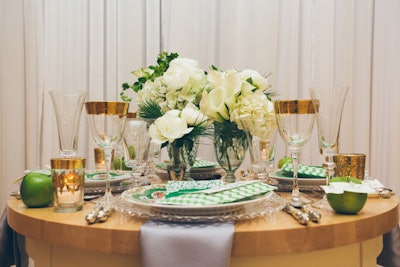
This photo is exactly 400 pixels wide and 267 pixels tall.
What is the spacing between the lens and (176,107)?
4.07ft

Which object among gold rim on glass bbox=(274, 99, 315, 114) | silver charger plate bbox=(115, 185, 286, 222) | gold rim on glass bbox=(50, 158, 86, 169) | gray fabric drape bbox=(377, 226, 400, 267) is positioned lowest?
gray fabric drape bbox=(377, 226, 400, 267)

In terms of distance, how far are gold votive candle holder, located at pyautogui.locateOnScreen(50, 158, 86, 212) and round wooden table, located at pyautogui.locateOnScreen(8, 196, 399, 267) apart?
3 cm

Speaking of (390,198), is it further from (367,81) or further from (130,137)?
(367,81)

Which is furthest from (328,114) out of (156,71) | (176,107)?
(156,71)

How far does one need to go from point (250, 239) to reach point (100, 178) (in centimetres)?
60

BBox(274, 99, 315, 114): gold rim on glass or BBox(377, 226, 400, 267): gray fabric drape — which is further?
BBox(377, 226, 400, 267): gray fabric drape

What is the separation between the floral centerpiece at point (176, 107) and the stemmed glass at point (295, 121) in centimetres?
26

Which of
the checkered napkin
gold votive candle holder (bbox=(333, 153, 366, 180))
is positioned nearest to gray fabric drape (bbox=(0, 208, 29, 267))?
the checkered napkin

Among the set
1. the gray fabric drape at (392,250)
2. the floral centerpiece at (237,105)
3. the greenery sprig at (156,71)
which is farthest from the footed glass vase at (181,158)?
the gray fabric drape at (392,250)

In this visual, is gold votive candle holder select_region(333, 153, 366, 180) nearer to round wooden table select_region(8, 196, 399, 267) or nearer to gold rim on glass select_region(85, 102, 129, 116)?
round wooden table select_region(8, 196, 399, 267)

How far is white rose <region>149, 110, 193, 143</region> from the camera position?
1096 mm

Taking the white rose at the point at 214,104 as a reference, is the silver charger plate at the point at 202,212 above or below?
below

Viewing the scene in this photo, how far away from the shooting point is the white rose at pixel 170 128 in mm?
1096

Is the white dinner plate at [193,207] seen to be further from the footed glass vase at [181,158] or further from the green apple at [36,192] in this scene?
the footed glass vase at [181,158]
